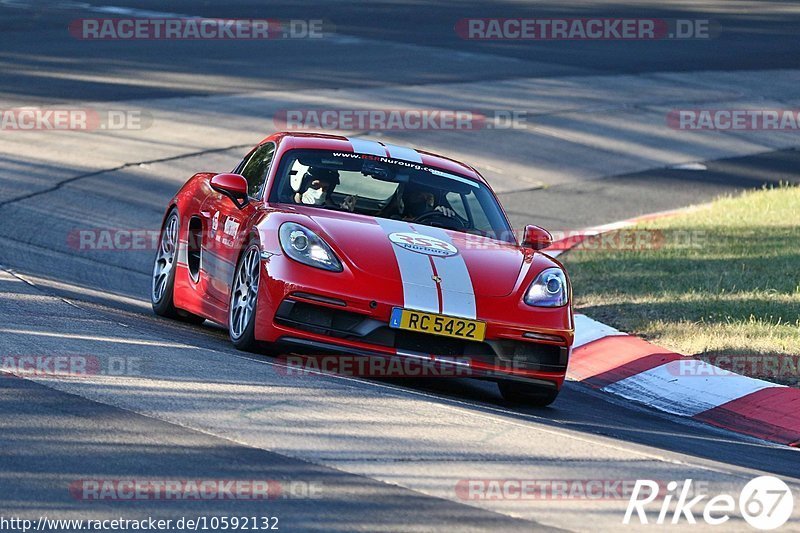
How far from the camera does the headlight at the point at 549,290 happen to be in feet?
26.0

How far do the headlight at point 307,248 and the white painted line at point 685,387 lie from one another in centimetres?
240

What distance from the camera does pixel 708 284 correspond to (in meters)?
11.8

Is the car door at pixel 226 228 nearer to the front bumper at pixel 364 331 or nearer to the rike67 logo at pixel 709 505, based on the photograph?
the front bumper at pixel 364 331

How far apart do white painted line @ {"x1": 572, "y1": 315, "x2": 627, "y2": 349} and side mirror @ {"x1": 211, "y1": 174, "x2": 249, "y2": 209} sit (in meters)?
2.87

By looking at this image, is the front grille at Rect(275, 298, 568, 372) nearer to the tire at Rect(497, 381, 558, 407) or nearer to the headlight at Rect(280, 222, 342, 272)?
the tire at Rect(497, 381, 558, 407)

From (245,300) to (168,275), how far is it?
5.54ft

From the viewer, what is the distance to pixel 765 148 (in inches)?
860

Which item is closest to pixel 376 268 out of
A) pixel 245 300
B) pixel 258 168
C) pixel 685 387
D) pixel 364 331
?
pixel 364 331

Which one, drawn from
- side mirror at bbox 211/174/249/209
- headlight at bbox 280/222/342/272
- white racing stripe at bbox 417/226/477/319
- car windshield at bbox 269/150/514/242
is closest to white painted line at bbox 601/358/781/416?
Result: car windshield at bbox 269/150/514/242

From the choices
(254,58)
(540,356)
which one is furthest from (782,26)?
(540,356)

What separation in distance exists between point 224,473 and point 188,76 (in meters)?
16.8

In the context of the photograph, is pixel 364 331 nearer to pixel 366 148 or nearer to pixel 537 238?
pixel 537 238

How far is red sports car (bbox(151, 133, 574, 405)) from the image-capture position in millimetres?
7543

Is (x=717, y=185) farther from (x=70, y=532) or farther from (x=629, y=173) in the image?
(x=70, y=532)
